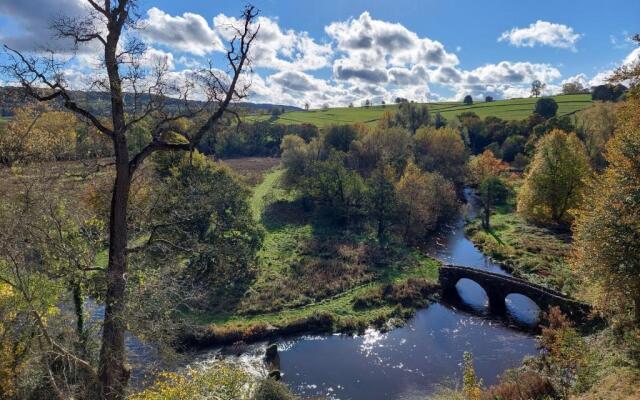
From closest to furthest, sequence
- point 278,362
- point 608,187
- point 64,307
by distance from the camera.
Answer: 1. point 64,307
2. point 608,187
3. point 278,362

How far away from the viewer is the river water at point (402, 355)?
24.1 meters

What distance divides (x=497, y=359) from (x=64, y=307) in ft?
79.6

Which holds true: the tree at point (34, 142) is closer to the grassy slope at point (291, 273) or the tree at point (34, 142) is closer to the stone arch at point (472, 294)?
the grassy slope at point (291, 273)

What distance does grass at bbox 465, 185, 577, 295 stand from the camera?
37156 mm

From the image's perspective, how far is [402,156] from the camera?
217ft

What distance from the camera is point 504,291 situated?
33062 millimetres

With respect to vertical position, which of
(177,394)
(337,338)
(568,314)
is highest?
(177,394)

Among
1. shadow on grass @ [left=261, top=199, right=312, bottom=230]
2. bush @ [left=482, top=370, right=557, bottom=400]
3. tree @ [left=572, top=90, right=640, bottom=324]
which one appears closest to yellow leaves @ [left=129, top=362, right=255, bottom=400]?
bush @ [left=482, top=370, right=557, bottom=400]

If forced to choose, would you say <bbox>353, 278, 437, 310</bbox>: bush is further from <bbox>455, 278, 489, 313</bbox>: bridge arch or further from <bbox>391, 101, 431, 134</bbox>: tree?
<bbox>391, 101, 431, 134</bbox>: tree

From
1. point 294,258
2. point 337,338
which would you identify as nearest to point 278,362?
point 337,338

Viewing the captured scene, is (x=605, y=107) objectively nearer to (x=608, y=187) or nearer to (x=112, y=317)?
(x=608, y=187)

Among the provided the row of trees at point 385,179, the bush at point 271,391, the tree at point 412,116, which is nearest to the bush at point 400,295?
the row of trees at point 385,179

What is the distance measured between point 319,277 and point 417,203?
1644 centimetres

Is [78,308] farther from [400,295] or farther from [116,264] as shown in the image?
[400,295]
